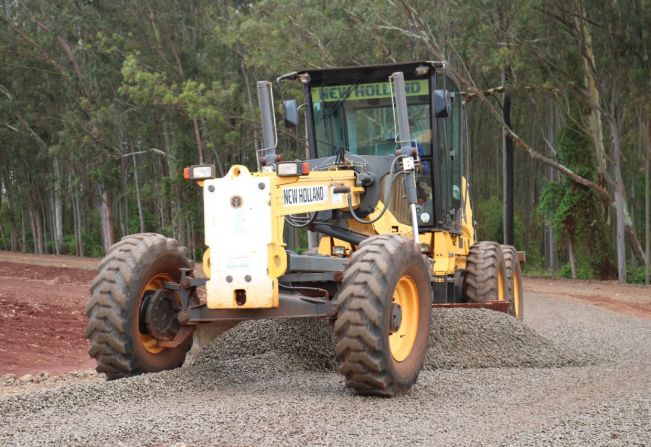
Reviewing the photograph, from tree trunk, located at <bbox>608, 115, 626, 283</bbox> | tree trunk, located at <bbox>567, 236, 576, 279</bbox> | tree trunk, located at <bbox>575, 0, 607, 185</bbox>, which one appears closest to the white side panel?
tree trunk, located at <bbox>575, 0, 607, 185</bbox>

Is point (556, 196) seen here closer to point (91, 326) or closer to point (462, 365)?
point (462, 365)

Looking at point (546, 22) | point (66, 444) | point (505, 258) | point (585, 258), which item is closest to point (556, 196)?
point (585, 258)

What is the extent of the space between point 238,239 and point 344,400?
1550 millimetres

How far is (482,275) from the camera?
480 inches

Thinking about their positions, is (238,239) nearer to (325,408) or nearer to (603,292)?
(325,408)

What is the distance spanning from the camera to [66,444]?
576 cm

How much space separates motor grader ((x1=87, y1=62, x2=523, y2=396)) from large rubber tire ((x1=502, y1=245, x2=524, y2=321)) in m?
1.68

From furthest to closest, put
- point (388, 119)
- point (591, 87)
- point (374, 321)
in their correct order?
point (591, 87) < point (388, 119) < point (374, 321)

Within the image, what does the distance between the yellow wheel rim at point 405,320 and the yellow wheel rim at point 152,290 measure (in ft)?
6.94

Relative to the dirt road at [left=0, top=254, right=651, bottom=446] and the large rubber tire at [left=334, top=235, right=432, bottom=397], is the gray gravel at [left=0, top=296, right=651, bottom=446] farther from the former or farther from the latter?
the large rubber tire at [left=334, top=235, right=432, bottom=397]

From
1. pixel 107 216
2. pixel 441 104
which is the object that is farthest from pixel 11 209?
pixel 441 104

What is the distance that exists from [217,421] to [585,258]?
28.4 m

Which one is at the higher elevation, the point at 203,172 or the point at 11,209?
the point at 11,209

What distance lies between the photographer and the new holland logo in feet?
25.8
